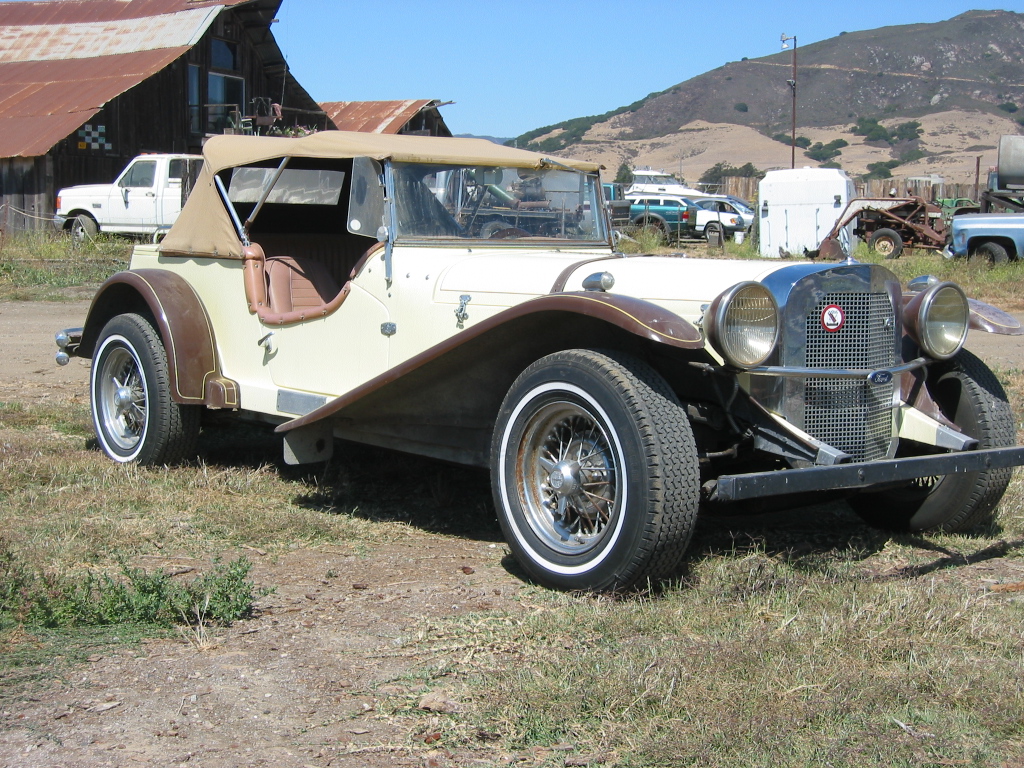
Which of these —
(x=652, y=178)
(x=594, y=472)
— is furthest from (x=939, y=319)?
(x=652, y=178)

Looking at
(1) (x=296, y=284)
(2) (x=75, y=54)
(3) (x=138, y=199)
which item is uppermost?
(2) (x=75, y=54)

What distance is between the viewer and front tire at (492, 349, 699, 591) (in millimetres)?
3492

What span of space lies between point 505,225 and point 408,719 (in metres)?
2.87

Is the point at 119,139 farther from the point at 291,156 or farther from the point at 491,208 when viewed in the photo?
the point at 491,208

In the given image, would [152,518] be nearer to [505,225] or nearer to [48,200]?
[505,225]

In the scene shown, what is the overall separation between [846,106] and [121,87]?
311 ft

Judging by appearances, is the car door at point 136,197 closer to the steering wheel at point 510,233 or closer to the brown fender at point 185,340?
the brown fender at point 185,340

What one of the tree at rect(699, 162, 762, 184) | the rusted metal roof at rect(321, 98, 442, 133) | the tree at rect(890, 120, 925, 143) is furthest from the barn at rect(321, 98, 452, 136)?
the tree at rect(890, 120, 925, 143)

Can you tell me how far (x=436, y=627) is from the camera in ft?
11.3

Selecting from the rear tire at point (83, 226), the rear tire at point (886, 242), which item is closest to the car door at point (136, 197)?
the rear tire at point (83, 226)

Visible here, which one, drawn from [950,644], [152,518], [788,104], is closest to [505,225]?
[152,518]

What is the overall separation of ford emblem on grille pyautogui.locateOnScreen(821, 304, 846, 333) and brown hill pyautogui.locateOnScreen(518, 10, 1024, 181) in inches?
2703

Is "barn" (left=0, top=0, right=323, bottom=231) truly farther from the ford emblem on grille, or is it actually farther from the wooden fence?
the ford emblem on grille

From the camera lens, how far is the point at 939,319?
424 centimetres
